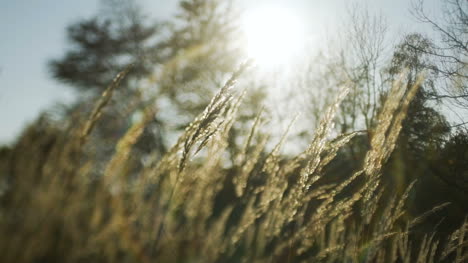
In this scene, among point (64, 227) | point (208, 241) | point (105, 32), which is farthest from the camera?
point (105, 32)

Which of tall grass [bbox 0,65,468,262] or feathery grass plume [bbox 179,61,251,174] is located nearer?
tall grass [bbox 0,65,468,262]

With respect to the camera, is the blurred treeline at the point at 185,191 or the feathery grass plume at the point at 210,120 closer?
the blurred treeline at the point at 185,191

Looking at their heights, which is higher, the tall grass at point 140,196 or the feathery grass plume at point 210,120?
the feathery grass plume at point 210,120

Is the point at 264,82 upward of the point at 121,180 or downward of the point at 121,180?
upward

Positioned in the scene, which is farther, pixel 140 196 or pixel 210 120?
pixel 210 120

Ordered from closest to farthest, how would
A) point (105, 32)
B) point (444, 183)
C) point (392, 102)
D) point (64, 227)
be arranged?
1. point (64, 227)
2. point (392, 102)
3. point (444, 183)
4. point (105, 32)

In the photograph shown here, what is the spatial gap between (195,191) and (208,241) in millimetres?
340

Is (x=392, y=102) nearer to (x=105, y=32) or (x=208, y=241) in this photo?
(x=208, y=241)

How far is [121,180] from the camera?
1228 millimetres

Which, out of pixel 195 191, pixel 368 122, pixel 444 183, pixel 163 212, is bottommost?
pixel 163 212

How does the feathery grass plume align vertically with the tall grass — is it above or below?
above

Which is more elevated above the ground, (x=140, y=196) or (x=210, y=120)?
(x=210, y=120)

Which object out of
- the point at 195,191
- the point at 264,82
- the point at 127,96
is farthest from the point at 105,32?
the point at 195,191

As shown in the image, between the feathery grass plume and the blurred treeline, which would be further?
the feathery grass plume
